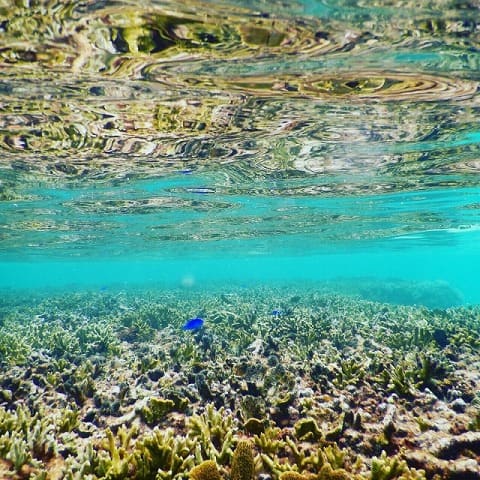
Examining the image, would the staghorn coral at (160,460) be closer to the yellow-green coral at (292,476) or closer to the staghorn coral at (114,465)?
the staghorn coral at (114,465)

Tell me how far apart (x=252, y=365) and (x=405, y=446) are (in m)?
4.48

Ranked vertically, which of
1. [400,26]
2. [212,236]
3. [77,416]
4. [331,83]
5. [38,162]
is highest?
[400,26]

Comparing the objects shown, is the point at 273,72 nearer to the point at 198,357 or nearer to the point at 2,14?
the point at 2,14

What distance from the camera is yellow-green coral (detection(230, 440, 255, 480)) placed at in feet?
15.8

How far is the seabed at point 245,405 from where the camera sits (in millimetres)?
5160

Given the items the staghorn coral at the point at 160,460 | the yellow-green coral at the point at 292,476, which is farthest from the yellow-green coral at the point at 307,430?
the staghorn coral at the point at 160,460

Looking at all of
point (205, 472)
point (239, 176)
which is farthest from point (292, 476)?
point (239, 176)

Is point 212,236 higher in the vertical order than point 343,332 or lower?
lower

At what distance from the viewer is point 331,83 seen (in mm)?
8703

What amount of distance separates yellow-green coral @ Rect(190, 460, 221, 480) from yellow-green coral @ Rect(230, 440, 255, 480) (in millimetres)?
365

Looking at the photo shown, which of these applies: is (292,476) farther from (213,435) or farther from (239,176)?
(239,176)

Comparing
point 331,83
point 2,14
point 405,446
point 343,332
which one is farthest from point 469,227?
point 2,14

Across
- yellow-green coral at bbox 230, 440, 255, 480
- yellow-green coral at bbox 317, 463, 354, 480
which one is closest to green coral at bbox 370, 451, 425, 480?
yellow-green coral at bbox 317, 463, 354, 480

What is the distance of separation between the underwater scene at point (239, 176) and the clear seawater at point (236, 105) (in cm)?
5
